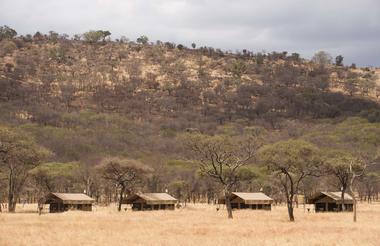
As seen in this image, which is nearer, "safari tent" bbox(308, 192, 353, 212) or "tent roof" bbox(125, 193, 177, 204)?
"safari tent" bbox(308, 192, 353, 212)

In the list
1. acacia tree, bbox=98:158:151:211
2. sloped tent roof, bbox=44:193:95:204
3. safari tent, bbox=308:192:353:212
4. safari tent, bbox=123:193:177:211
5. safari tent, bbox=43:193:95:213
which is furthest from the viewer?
safari tent, bbox=123:193:177:211

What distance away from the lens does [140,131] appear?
18512 cm

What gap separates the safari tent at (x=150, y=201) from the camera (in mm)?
88750

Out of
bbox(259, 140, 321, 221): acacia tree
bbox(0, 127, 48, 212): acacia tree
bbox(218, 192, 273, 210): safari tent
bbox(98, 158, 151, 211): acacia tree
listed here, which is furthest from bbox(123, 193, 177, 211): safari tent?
bbox(259, 140, 321, 221): acacia tree

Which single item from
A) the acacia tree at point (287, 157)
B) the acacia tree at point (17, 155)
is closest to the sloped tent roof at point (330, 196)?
the acacia tree at point (287, 157)

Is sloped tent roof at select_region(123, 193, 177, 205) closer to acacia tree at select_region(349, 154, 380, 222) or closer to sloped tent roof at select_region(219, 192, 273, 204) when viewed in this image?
sloped tent roof at select_region(219, 192, 273, 204)

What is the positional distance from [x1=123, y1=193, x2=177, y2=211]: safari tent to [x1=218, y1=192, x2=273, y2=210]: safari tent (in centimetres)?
995

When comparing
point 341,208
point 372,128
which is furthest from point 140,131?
point 341,208

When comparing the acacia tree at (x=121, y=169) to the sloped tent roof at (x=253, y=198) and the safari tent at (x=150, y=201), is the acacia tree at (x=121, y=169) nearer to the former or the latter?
the safari tent at (x=150, y=201)

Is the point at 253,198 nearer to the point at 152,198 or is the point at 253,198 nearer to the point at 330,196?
the point at 330,196

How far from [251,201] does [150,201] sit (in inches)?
607

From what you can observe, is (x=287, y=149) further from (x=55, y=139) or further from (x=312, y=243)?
(x=55, y=139)

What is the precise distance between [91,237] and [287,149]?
31740mm

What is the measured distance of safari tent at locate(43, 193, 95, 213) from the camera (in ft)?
270
